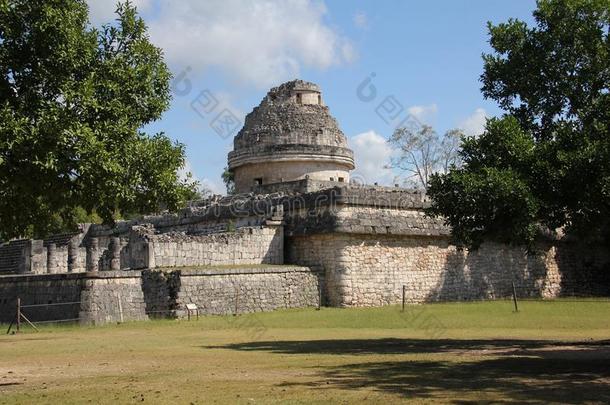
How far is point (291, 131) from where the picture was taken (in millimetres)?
33781

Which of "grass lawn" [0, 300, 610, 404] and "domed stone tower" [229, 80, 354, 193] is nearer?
"grass lawn" [0, 300, 610, 404]

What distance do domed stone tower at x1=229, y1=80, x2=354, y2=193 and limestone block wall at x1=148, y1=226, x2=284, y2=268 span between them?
5913 millimetres

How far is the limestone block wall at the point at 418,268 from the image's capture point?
26.9 metres

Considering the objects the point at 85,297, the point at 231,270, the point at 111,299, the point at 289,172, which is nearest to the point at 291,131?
the point at 289,172

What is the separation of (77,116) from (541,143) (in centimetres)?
850

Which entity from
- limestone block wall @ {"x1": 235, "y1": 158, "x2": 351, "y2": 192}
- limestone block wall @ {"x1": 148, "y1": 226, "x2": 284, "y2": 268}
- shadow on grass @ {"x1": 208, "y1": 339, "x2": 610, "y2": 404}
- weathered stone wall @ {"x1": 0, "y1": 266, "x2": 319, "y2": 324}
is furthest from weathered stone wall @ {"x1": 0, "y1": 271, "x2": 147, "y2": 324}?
limestone block wall @ {"x1": 235, "y1": 158, "x2": 351, "y2": 192}

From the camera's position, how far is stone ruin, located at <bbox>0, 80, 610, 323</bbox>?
78.2ft

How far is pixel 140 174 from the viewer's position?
1282 cm

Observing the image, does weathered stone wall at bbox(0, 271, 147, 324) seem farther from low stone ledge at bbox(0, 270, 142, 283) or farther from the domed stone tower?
the domed stone tower

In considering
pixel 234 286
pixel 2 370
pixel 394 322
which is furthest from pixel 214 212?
pixel 2 370

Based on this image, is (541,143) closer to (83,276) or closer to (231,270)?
(231,270)

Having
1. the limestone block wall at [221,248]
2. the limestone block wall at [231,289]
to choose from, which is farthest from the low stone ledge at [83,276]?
the limestone block wall at [221,248]

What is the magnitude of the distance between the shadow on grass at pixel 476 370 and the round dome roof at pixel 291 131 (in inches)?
702

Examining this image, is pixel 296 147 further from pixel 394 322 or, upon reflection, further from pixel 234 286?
pixel 394 322
